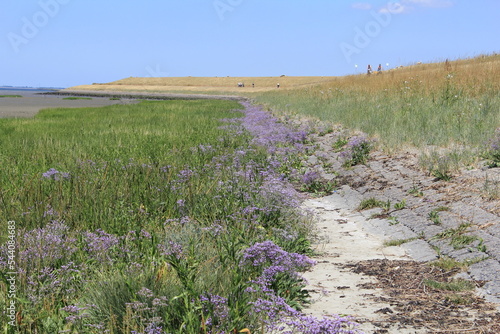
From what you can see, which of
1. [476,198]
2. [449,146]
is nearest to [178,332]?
[476,198]

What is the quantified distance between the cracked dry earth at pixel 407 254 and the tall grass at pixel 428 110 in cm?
152

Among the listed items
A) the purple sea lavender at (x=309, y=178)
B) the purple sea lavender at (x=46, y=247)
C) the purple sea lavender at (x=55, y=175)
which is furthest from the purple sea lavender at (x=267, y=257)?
the purple sea lavender at (x=309, y=178)

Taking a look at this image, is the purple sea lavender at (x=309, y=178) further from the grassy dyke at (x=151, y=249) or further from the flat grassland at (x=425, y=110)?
the flat grassland at (x=425, y=110)

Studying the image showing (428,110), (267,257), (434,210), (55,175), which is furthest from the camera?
(428,110)

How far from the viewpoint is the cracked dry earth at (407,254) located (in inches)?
182

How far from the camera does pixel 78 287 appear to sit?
470 cm

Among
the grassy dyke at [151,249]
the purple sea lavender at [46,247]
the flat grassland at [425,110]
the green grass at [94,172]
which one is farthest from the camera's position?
the flat grassland at [425,110]

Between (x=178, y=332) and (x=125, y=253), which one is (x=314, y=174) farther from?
(x=178, y=332)

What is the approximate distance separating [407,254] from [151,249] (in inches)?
133

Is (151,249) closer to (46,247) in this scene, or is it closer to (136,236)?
(136,236)

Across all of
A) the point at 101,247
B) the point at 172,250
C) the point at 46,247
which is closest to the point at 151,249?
the point at 172,250

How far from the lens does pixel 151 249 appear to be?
492 cm

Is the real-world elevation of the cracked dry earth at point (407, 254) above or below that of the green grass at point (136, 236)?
below

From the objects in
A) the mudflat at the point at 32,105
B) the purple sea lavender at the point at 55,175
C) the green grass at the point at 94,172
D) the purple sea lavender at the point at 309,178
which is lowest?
the purple sea lavender at the point at 309,178
